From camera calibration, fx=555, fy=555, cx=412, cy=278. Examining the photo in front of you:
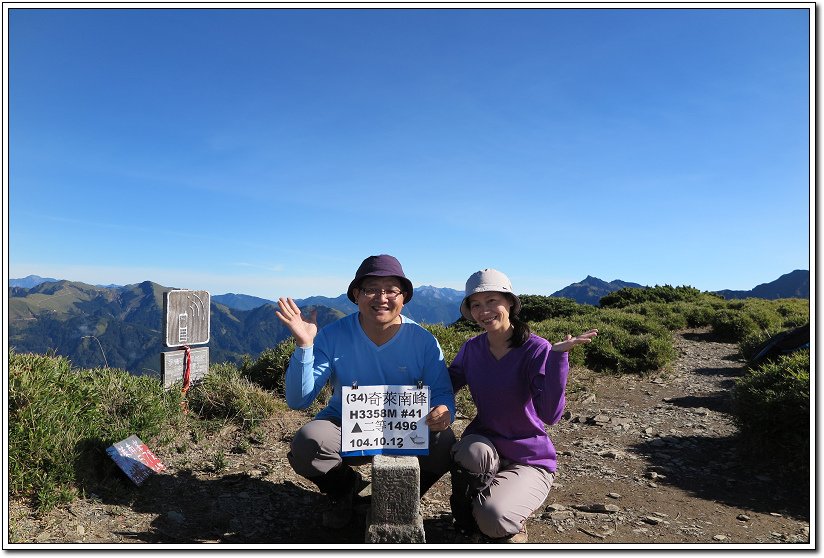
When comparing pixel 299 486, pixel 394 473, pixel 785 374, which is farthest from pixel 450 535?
pixel 785 374

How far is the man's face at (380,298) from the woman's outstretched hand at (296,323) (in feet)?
1.20

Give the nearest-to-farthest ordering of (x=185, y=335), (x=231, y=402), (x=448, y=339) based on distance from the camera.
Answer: (x=231, y=402)
(x=185, y=335)
(x=448, y=339)

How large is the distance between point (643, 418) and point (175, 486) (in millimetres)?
5574

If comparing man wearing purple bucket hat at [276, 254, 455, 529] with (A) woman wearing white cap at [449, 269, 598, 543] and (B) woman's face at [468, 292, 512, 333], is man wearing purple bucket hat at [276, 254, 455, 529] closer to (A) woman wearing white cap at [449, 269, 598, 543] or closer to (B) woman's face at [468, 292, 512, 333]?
(A) woman wearing white cap at [449, 269, 598, 543]

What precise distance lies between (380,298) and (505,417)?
1098 millimetres

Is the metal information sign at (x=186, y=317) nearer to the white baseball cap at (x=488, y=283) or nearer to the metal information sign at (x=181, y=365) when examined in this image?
the metal information sign at (x=181, y=365)

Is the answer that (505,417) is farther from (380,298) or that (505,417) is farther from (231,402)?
(231,402)

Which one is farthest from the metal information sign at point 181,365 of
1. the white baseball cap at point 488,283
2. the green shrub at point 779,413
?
the green shrub at point 779,413

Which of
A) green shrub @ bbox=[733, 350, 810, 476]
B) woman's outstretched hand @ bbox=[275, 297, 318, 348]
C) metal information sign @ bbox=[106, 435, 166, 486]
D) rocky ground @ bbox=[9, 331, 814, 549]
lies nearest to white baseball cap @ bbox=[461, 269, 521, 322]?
woman's outstretched hand @ bbox=[275, 297, 318, 348]

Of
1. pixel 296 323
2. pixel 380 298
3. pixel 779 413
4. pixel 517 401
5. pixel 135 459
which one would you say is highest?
pixel 380 298

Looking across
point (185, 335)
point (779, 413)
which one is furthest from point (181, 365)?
point (779, 413)

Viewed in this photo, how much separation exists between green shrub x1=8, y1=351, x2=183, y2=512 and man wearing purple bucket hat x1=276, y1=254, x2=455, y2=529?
1617 mm

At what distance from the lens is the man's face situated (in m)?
3.56

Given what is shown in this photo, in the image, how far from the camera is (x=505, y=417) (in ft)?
11.6
